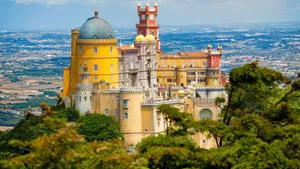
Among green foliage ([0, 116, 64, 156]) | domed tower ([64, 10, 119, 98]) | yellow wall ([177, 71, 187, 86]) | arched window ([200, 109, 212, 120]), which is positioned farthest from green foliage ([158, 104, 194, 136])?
yellow wall ([177, 71, 187, 86])

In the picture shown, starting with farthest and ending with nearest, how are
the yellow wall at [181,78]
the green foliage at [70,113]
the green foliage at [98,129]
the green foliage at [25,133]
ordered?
the yellow wall at [181,78]
the green foliage at [70,113]
the green foliage at [98,129]
the green foliage at [25,133]

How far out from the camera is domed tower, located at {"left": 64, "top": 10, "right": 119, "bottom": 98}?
9756cm

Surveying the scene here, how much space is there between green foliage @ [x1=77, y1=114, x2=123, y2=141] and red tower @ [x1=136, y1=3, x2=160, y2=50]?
39711 millimetres

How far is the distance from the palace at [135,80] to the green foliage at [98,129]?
1725 millimetres

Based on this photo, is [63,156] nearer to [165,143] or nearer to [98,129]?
[165,143]

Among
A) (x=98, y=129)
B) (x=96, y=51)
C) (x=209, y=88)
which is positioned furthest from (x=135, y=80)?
(x=98, y=129)

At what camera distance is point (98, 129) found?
3408 inches

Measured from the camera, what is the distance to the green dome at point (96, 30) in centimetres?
9756

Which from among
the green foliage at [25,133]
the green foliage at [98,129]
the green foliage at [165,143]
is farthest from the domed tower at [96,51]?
the green foliage at [165,143]

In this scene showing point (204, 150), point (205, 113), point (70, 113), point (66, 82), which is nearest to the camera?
point (204, 150)

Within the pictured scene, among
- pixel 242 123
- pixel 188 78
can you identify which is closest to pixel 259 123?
pixel 242 123

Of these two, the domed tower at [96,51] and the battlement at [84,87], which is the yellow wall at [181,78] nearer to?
the domed tower at [96,51]

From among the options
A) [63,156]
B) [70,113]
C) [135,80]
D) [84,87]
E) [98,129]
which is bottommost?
[63,156]

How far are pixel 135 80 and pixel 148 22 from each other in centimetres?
2162
